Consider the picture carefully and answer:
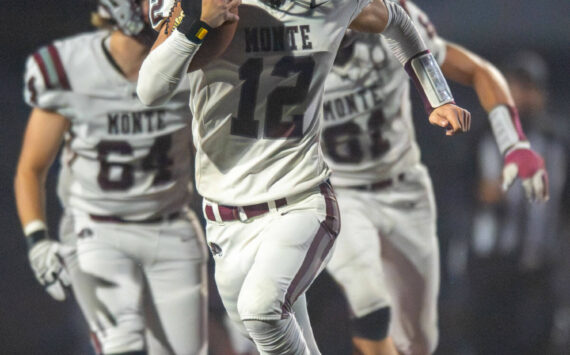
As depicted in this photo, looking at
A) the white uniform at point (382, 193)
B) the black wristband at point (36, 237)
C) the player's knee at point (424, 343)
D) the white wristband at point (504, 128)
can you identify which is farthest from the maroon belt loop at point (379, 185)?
the black wristband at point (36, 237)

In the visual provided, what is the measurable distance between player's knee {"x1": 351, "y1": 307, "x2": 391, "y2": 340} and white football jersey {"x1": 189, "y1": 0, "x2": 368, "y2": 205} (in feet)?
2.83

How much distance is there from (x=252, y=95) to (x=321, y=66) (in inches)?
6.8

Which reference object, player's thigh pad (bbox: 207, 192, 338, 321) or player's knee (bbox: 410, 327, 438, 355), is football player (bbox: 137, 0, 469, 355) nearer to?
player's thigh pad (bbox: 207, 192, 338, 321)

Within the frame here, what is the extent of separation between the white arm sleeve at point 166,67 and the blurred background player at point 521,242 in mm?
1894

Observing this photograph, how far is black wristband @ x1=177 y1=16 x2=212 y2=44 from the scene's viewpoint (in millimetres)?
1821

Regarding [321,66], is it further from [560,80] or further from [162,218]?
[560,80]

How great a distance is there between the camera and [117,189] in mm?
2732

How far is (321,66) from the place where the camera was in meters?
2.05

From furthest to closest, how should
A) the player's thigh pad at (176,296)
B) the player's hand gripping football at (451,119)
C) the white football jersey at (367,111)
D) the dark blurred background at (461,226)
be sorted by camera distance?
the dark blurred background at (461,226), the white football jersey at (367,111), the player's thigh pad at (176,296), the player's hand gripping football at (451,119)

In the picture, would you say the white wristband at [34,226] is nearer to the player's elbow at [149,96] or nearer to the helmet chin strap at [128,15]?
the helmet chin strap at [128,15]

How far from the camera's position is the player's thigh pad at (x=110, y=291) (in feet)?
8.70

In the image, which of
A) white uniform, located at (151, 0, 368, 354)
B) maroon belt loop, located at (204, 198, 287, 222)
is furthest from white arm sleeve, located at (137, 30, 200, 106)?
maroon belt loop, located at (204, 198, 287, 222)

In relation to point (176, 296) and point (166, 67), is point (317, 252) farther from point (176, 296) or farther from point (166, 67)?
point (176, 296)

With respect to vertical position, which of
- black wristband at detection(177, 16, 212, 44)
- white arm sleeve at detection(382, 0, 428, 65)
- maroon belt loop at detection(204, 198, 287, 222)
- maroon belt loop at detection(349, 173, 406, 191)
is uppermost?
black wristband at detection(177, 16, 212, 44)
